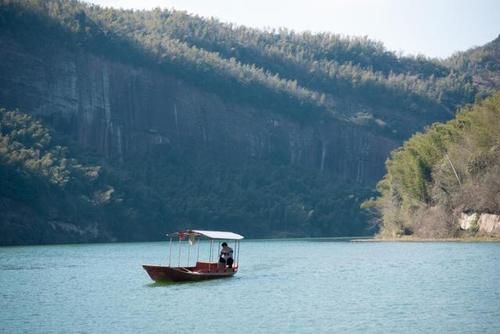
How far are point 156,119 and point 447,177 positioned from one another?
71.9 m

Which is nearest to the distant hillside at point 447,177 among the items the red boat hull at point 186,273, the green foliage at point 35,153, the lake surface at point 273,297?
the lake surface at point 273,297

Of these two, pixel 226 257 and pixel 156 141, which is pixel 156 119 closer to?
pixel 156 141

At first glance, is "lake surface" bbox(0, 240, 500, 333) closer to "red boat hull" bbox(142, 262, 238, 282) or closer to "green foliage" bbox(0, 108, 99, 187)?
"red boat hull" bbox(142, 262, 238, 282)

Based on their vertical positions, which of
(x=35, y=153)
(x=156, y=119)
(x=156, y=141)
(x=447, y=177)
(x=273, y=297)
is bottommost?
(x=273, y=297)

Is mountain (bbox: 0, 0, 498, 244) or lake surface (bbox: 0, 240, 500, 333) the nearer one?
lake surface (bbox: 0, 240, 500, 333)

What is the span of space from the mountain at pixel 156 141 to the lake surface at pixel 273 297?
49.1 meters

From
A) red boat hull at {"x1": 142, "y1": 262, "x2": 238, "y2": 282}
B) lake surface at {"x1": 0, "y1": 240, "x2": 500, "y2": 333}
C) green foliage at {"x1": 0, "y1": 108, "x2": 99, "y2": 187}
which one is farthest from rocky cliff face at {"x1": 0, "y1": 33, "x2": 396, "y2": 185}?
red boat hull at {"x1": 142, "y1": 262, "x2": 238, "y2": 282}

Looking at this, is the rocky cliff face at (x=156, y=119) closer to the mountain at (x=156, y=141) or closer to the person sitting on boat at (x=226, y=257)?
the mountain at (x=156, y=141)

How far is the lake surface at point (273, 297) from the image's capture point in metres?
43.1

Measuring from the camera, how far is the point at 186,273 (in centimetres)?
6022

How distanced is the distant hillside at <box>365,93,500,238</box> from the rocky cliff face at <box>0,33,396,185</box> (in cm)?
5305

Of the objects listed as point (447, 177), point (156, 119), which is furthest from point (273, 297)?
point (156, 119)

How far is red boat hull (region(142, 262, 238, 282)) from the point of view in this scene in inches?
2331

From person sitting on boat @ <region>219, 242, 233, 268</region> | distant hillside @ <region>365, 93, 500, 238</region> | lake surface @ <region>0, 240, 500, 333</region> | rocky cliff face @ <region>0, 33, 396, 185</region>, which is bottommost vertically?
lake surface @ <region>0, 240, 500, 333</region>
